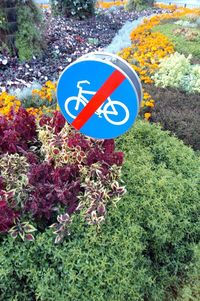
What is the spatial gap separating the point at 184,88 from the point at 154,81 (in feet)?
1.50

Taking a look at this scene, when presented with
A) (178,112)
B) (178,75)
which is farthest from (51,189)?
(178,75)

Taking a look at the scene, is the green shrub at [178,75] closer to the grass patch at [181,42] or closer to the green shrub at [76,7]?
the grass patch at [181,42]

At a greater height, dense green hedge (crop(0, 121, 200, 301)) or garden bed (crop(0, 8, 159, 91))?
dense green hedge (crop(0, 121, 200, 301))

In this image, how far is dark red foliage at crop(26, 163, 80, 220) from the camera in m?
2.61

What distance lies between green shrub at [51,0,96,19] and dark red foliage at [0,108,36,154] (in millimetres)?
7701

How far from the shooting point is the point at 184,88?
16.8 ft

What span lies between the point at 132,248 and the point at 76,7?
891 centimetres

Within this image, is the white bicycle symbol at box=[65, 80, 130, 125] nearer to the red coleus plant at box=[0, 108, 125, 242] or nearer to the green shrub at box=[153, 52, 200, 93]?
the red coleus plant at box=[0, 108, 125, 242]

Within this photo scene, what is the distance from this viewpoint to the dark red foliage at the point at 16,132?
116 inches

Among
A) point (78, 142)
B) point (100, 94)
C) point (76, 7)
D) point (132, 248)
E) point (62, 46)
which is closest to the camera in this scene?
point (100, 94)

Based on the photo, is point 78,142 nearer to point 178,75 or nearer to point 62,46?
point 178,75

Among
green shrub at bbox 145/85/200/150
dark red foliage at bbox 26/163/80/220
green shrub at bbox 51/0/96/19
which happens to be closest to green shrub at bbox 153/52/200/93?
green shrub at bbox 145/85/200/150

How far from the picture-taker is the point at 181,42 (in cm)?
745

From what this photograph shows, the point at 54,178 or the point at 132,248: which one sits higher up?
the point at 54,178
